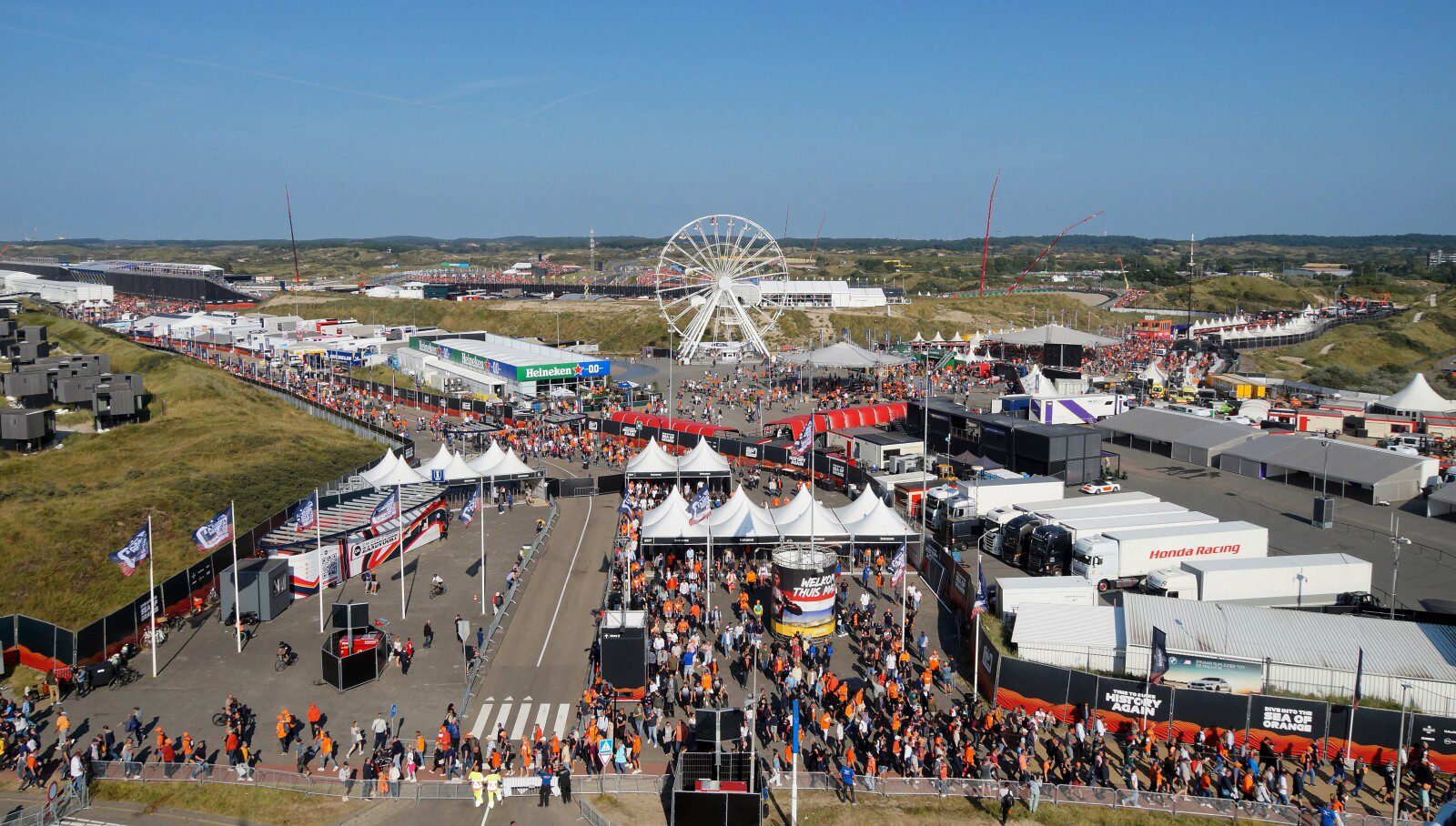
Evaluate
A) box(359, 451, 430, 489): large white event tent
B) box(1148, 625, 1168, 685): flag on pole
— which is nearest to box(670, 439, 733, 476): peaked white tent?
box(359, 451, 430, 489): large white event tent

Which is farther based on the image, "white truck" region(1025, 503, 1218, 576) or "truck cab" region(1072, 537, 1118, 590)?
"white truck" region(1025, 503, 1218, 576)

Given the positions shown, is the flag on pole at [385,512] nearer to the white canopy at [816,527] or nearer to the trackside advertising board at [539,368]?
the white canopy at [816,527]

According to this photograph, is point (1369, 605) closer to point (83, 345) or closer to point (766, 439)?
point (766, 439)

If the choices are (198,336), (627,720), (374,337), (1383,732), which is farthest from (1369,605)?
(198,336)

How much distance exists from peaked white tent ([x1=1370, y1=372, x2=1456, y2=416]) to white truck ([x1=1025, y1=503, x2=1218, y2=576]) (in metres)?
33.0

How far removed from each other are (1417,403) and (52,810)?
64.7 m

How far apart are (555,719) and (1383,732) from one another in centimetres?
1724

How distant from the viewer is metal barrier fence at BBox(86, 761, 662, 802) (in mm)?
18828

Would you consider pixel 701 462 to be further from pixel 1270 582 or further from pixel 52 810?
pixel 52 810

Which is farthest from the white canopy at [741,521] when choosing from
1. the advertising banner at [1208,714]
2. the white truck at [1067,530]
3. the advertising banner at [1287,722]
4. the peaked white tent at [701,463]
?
the advertising banner at [1287,722]

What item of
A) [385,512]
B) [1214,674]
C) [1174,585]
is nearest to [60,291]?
[385,512]

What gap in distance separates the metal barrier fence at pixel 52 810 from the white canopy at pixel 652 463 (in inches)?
918

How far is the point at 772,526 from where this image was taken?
104 ft

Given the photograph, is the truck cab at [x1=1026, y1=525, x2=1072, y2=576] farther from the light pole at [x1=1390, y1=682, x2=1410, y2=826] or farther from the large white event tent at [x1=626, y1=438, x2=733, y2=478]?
the large white event tent at [x1=626, y1=438, x2=733, y2=478]
